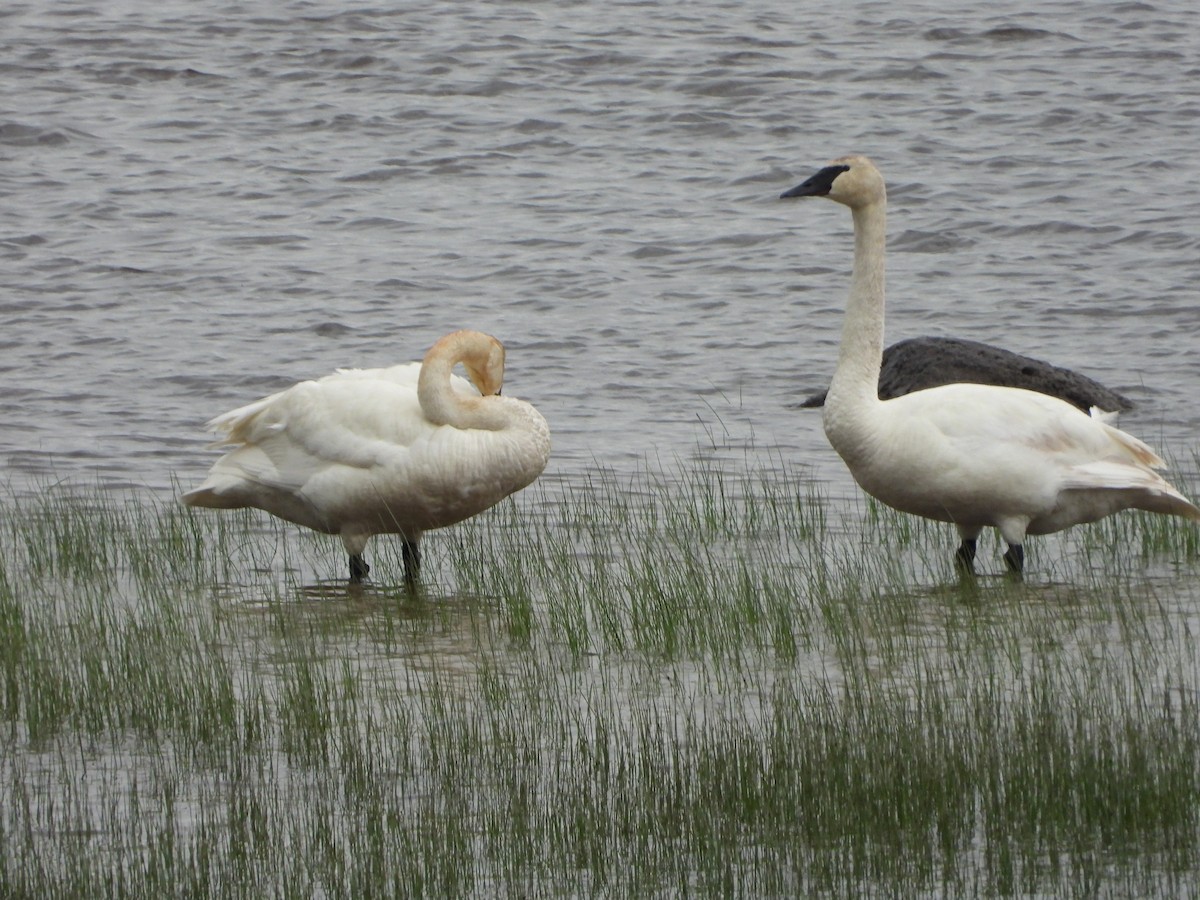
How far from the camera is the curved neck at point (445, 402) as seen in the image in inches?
360

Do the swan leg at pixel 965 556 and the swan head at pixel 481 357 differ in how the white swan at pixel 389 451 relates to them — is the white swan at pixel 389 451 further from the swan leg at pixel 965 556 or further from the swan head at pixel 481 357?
the swan leg at pixel 965 556

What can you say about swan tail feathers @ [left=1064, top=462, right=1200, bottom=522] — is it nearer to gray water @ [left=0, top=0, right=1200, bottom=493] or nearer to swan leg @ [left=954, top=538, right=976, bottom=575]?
swan leg @ [left=954, top=538, right=976, bottom=575]

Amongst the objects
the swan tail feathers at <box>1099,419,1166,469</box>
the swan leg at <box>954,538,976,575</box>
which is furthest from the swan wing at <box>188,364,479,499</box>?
the swan tail feathers at <box>1099,419,1166,469</box>

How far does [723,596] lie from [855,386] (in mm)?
1617

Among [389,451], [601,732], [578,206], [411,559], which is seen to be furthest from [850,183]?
[578,206]

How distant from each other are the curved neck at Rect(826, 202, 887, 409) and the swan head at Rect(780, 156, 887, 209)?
0.19ft

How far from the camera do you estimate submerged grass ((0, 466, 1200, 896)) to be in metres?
5.29

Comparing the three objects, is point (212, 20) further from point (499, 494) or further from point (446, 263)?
point (499, 494)

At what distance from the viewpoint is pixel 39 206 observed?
930 inches

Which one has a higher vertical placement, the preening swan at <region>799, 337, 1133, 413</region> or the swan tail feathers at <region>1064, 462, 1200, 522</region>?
the swan tail feathers at <region>1064, 462, 1200, 522</region>

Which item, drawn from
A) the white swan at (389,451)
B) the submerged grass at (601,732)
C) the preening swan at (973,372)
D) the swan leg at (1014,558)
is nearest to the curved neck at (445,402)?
the white swan at (389,451)

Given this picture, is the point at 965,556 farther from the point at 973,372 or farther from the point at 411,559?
the point at 973,372

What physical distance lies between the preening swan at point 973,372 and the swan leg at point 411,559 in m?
5.40

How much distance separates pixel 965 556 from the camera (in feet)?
30.7
